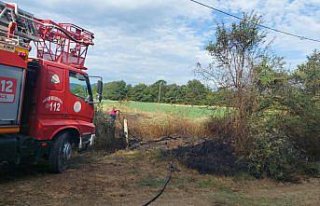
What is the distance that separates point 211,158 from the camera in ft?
43.1

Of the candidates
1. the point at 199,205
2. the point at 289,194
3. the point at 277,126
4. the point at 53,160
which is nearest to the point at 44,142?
the point at 53,160

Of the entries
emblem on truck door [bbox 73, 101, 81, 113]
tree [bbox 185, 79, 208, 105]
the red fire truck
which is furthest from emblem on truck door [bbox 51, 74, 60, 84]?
tree [bbox 185, 79, 208, 105]

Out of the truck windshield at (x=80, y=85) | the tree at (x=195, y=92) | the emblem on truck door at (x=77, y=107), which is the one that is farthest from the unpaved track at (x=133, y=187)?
the tree at (x=195, y=92)

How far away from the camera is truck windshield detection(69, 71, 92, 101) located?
11.3 metres

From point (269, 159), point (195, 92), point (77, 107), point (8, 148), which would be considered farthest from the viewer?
point (195, 92)

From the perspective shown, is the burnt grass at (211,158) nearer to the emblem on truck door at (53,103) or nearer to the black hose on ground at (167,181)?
the black hose on ground at (167,181)

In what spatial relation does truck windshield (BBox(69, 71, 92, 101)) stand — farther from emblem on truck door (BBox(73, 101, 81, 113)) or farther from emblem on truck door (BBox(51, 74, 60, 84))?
emblem on truck door (BBox(51, 74, 60, 84))

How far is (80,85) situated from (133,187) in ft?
11.0

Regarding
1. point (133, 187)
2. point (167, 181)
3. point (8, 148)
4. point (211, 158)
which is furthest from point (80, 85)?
point (211, 158)

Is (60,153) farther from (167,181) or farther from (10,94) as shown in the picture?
(167,181)

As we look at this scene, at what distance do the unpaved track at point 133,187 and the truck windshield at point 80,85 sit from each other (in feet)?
6.56

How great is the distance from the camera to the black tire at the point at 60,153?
10625 mm

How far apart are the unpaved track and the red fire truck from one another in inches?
26.5

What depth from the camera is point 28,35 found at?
10.2m
